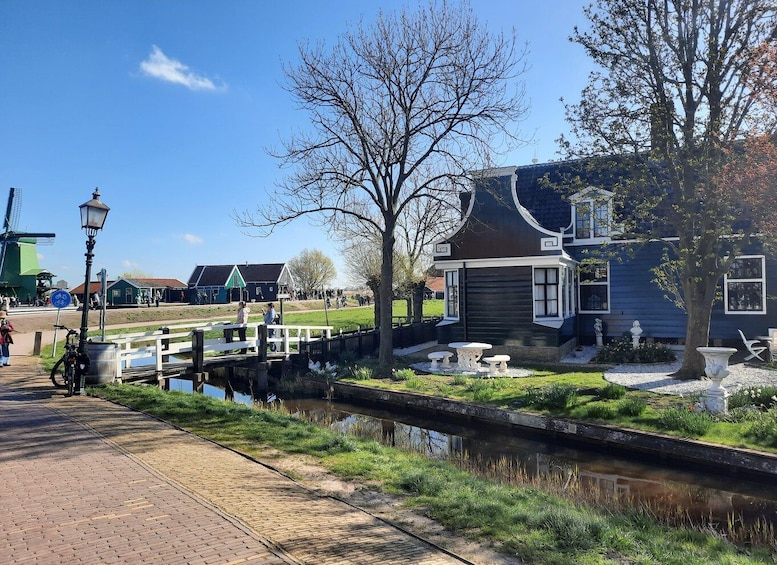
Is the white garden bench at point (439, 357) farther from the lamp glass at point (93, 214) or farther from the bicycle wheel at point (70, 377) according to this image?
the lamp glass at point (93, 214)

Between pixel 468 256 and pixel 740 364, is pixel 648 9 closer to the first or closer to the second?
pixel 468 256

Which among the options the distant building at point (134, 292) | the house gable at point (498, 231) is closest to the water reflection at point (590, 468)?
the house gable at point (498, 231)

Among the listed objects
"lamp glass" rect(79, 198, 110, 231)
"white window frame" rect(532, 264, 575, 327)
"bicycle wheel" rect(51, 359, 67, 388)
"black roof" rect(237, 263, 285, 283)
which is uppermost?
"black roof" rect(237, 263, 285, 283)

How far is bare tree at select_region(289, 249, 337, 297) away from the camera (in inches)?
3147

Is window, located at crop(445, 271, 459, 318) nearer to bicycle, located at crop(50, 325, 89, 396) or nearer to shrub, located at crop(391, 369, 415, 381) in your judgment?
shrub, located at crop(391, 369, 415, 381)

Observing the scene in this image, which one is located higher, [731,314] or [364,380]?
[731,314]

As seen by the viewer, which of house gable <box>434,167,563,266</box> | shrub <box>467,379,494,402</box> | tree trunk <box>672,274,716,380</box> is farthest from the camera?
house gable <box>434,167,563,266</box>

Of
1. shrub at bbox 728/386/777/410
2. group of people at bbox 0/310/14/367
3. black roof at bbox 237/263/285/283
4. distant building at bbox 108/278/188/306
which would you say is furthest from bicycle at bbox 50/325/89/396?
black roof at bbox 237/263/285/283

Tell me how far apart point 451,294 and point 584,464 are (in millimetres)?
10519

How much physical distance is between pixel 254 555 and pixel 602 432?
24.0 feet

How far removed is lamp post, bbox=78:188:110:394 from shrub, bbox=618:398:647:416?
1079 cm

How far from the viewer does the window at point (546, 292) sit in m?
16.8

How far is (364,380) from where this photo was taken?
14.0 metres

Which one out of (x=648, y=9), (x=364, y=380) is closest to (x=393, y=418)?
(x=364, y=380)
